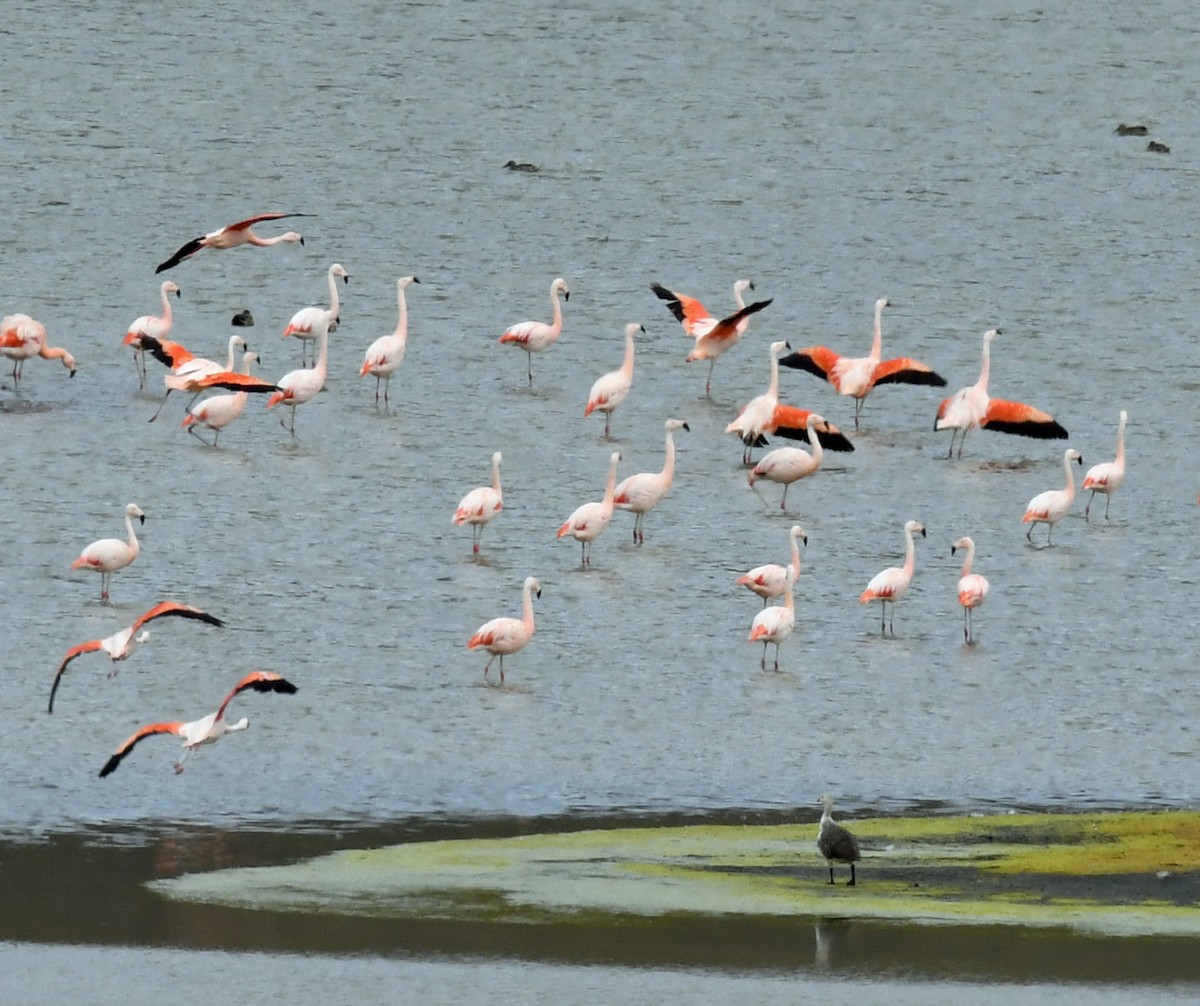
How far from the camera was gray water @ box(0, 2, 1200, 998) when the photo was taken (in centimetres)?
1443

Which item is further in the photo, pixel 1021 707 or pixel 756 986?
pixel 1021 707

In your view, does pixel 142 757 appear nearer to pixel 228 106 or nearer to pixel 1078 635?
pixel 1078 635

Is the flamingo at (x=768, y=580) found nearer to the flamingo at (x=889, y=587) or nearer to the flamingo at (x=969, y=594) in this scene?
the flamingo at (x=889, y=587)

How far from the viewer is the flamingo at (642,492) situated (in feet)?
61.9

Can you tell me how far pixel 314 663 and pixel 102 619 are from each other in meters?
1.66

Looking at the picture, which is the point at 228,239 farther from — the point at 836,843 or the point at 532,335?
the point at 836,843

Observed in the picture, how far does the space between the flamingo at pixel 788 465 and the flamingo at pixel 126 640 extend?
5.80m

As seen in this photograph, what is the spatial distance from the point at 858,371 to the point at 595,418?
227 cm

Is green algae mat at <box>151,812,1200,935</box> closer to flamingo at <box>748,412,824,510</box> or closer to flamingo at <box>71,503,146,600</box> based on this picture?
flamingo at <box>71,503,146,600</box>

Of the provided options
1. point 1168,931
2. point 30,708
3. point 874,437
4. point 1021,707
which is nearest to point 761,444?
point 874,437

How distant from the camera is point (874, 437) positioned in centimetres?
2228

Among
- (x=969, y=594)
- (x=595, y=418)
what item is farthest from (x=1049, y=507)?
(x=595, y=418)

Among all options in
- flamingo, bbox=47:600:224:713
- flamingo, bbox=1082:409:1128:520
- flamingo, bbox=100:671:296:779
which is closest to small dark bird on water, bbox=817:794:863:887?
flamingo, bbox=100:671:296:779

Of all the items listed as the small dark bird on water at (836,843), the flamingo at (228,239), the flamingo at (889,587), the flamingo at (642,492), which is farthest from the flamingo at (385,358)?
the small dark bird on water at (836,843)
